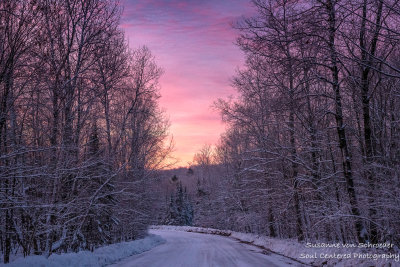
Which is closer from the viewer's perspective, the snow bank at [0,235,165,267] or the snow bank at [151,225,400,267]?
the snow bank at [151,225,400,267]

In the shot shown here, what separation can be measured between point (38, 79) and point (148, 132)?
1673 centimetres

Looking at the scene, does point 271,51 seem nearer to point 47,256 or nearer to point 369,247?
point 369,247

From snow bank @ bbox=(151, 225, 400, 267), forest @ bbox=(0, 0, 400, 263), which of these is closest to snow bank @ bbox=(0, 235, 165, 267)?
forest @ bbox=(0, 0, 400, 263)

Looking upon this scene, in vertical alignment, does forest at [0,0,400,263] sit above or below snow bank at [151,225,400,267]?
above

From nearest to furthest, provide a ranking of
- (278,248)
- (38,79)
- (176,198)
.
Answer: (38,79) → (278,248) → (176,198)

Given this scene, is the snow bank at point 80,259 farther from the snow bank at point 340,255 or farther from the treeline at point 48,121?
the snow bank at point 340,255

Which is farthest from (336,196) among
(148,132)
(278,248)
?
(148,132)

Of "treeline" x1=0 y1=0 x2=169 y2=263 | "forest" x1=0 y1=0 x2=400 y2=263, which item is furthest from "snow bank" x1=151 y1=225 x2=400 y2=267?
"treeline" x1=0 y1=0 x2=169 y2=263

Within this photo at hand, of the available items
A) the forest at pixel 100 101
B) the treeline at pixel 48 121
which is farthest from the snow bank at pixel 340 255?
the treeline at pixel 48 121

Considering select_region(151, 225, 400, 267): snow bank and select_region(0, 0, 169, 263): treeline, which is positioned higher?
select_region(0, 0, 169, 263): treeline

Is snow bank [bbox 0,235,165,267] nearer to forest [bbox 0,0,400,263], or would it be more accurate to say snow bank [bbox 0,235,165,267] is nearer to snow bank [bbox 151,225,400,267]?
forest [bbox 0,0,400,263]

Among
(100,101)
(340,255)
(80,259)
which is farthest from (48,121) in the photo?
(340,255)

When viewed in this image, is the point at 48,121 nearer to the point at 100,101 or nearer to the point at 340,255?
the point at 100,101

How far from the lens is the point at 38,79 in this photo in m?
8.73
